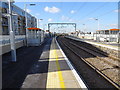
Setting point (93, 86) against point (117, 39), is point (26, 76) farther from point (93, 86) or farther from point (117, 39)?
point (117, 39)

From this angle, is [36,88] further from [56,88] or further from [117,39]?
[117,39]

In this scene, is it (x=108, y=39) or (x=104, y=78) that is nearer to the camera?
(x=104, y=78)

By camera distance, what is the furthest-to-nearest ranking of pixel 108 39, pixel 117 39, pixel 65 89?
1. pixel 108 39
2. pixel 117 39
3. pixel 65 89

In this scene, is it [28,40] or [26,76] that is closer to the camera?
[26,76]

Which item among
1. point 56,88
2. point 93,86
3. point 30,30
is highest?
point 30,30

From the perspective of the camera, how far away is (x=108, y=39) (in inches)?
1117

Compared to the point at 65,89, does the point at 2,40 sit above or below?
above

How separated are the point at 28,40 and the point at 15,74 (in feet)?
48.4

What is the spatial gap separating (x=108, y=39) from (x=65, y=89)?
26680 millimetres

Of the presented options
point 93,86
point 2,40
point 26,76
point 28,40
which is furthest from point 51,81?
point 28,40

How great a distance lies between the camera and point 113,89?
5219mm

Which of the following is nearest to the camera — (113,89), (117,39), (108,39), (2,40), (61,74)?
(113,89)


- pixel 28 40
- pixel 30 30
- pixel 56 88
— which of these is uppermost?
pixel 30 30

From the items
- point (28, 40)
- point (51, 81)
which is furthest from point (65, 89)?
point (28, 40)
